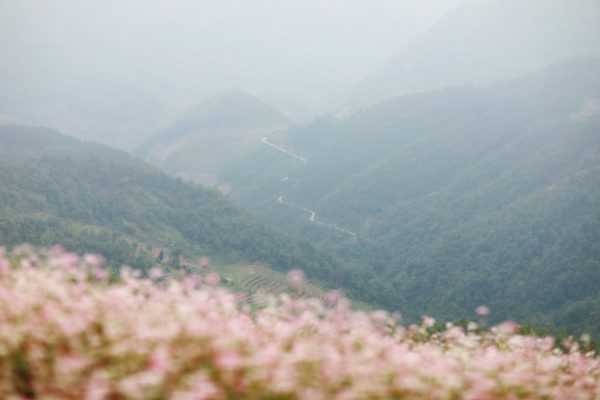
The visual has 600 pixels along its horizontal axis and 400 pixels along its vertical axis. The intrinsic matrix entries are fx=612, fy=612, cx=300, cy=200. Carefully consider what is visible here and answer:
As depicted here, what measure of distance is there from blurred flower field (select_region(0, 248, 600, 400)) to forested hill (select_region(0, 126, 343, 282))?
6803 cm

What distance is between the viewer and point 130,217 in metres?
107

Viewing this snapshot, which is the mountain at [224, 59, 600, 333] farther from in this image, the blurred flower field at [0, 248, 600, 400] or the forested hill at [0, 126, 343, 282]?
the blurred flower field at [0, 248, 600, 400]

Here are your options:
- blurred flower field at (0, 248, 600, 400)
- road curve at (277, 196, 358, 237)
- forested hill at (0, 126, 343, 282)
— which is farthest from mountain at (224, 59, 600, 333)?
blurred flower field at (0, 248, 600, 400)

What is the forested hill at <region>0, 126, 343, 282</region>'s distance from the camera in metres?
80.7

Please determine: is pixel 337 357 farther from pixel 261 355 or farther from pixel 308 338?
pixel 308 338

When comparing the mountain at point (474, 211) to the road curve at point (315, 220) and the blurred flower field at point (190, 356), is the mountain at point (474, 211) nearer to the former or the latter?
the road curve at point (315, 220)

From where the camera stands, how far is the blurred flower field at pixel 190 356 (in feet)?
18.1

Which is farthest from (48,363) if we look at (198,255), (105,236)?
(198,255)

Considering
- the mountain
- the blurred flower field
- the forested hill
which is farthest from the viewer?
the mountain

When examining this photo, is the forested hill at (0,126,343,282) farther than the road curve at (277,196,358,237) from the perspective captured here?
No

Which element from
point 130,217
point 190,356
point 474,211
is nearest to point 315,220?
point 474,211

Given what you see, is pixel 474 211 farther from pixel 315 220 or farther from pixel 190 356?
pixel 190 356

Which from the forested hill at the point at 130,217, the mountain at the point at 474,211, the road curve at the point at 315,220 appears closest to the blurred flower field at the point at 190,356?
the forested hill at the point at 130,217

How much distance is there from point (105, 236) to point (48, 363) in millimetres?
80574
